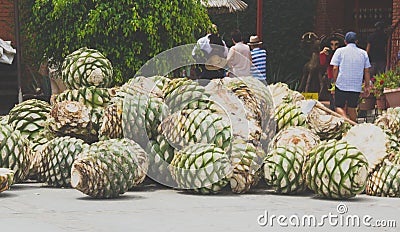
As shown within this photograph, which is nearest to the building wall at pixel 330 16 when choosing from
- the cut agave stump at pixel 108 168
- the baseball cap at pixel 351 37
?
the baseball cap at pixel 351 37

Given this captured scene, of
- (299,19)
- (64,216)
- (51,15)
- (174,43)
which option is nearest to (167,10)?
(174,43)

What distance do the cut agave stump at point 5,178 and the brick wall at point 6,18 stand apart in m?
10.7

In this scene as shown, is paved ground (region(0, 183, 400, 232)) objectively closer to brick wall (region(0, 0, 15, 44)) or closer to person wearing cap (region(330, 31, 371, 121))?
person wearing cap (region(330, 31, 371, 121))

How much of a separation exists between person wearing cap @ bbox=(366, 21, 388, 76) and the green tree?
213 inches

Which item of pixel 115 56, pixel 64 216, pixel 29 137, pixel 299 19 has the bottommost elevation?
pixel 64 216

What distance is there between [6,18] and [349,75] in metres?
8.06

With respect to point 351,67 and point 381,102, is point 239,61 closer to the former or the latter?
point 351,67

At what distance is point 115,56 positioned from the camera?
1180 centimetres

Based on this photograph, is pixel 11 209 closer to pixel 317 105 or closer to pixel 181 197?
pixel 181 197

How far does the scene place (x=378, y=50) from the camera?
16.5 meters

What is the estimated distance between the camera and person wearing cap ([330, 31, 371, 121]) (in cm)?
1198

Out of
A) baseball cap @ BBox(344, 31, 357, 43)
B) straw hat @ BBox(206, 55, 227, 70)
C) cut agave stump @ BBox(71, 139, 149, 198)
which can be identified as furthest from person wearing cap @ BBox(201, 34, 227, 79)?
cut agave stump @ BBox(71, 139, 149, 198)

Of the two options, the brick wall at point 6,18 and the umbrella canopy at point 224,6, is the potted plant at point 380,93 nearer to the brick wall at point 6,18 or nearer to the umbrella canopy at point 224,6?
the umbrella canopy at point 224,6

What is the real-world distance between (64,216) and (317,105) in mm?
2943
